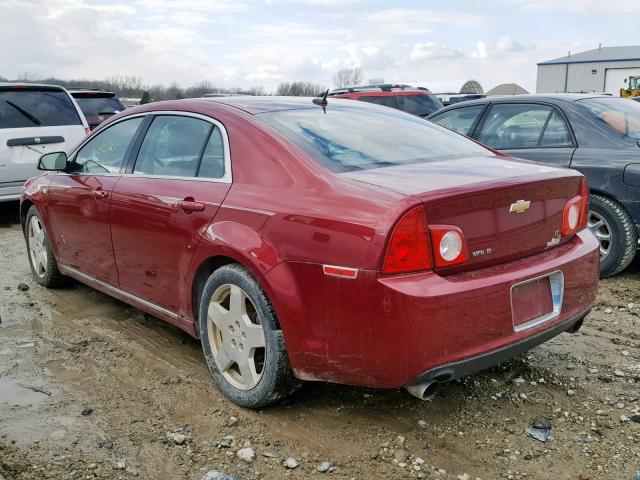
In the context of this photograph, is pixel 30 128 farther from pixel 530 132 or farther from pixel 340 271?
pixel 340 271

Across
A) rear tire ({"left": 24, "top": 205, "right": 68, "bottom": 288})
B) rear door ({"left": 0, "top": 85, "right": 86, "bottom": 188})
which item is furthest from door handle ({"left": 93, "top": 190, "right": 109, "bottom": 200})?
rear door ({"left": 0, "top": 85, "right": 86, "bottom": 188})

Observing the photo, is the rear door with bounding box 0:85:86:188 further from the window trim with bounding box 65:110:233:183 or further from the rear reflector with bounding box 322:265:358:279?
the rear reflector with bounding box 322:265:358:279

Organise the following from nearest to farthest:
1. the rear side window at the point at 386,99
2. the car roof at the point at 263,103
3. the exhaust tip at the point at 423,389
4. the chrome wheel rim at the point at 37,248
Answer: the exhaust tip at the point at 423,389
the car roof at the point at 263,103
the chrome wheel rim at the point at 37,248
the rear side window at the point at 386,99

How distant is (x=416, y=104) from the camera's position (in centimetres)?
1256

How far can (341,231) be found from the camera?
2.63 metres

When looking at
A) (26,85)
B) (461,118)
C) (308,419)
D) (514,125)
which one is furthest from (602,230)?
(26,85)

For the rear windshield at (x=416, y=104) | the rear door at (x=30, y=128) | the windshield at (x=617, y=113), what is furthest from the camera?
the rear windshield at (x=416, y=104)

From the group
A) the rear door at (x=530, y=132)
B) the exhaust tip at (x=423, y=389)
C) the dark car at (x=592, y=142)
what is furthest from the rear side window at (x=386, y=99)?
the exhaust tip at (x=423, y=389)

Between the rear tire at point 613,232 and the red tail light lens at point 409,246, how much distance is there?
10.8 feet

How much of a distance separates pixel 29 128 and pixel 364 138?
6.24 metres

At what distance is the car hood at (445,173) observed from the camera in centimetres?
272

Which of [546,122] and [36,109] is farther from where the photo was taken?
[36,109]

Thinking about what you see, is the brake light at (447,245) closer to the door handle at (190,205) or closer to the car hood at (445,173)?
the car hood at (445,173)

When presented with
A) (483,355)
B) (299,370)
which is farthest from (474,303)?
(299,370)
